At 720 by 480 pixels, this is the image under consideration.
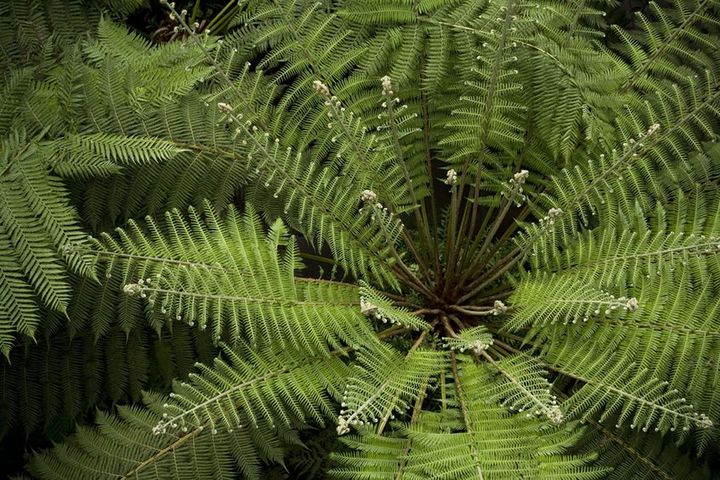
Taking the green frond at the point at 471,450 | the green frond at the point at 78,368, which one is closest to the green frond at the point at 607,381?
the green frond at the point at 471,450

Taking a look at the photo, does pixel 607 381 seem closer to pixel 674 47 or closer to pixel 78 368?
pixel 674 47

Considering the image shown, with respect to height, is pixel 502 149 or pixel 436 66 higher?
pixel 436 66

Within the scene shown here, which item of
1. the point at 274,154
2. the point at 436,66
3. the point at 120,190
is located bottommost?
the point at 120,190

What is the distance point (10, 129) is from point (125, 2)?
2.46 feet

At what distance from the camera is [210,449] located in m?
1.83

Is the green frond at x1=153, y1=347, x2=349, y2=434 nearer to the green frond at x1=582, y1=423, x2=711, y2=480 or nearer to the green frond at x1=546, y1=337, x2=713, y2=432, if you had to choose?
the green frond at x1=546, y1=337, x2=713, y2=432

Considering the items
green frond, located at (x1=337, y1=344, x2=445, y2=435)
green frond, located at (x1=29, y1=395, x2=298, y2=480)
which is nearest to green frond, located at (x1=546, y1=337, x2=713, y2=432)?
green frond, located at (x1=337, y1=344, x2=445, y2=435)

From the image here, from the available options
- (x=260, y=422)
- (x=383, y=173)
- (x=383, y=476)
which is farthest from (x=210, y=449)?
(x=383, y=173)

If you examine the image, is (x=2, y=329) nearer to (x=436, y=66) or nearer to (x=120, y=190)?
(x=120, y=190)

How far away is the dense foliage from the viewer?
1.73 meters

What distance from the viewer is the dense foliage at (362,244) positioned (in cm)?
173

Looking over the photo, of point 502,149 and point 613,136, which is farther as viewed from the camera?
point 502,149

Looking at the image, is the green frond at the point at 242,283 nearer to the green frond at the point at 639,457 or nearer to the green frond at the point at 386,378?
the green frond at the point at 386,378

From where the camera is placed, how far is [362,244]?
7.03ft
